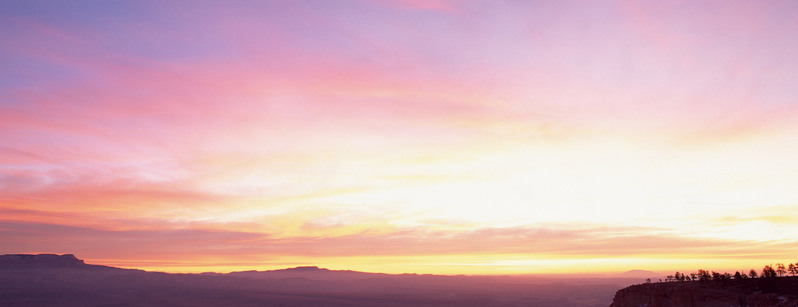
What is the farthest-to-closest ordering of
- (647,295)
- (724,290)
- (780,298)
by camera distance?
(647,295)
(724,290)
(780,298)

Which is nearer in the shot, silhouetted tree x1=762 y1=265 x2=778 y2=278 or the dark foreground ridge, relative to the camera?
the dark foreground ridge

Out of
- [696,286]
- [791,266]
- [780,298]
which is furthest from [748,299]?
[791,266]

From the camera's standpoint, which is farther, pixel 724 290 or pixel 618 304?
pixel 618 304

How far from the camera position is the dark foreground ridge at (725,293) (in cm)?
2764

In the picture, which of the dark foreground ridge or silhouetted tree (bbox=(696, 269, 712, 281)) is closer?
the dark foreground ridge

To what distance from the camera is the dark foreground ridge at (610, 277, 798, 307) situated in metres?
27.6

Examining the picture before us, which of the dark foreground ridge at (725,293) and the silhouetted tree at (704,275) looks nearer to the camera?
the dark foreground ridge at (725,293)

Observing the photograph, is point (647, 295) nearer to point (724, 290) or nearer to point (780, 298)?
point (724, 290)

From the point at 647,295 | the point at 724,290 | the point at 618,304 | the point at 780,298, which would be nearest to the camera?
the point at 780,298

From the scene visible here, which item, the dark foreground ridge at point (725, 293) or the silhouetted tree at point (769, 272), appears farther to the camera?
the silhouetted tree at point (769, 272)

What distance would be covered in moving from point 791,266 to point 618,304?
13287 millimetres

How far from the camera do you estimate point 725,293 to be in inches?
1190

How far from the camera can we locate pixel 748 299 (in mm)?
28500

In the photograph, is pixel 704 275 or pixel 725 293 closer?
pixel 725 293
